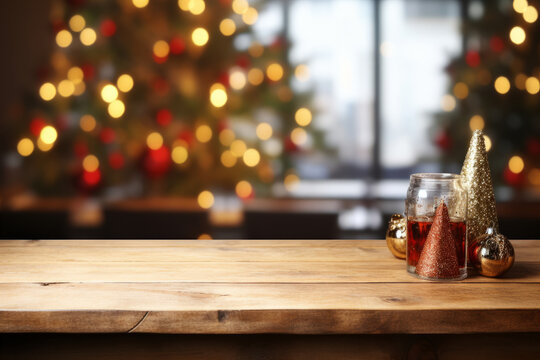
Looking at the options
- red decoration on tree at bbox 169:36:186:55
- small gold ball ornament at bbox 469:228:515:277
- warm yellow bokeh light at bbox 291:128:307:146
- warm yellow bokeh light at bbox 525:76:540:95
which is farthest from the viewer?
warm yellow bokeh light at bbox 525:76:540:95

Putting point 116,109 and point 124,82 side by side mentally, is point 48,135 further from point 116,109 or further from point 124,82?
point 124,82

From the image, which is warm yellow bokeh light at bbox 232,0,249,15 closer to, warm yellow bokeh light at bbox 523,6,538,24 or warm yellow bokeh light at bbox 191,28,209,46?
warm yellow bokeh light at bbox 191,28,209,46

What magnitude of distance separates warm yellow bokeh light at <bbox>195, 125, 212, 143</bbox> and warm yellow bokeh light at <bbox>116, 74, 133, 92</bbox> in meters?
0.46

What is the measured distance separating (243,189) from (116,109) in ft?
2.82

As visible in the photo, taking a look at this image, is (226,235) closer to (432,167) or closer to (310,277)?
(432,167)

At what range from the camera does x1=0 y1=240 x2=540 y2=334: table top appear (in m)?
0.79

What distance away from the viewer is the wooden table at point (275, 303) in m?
0.79

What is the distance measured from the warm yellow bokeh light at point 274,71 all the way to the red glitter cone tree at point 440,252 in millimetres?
2328

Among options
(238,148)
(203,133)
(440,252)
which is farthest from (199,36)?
(440,252)

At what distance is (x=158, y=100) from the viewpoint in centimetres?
315

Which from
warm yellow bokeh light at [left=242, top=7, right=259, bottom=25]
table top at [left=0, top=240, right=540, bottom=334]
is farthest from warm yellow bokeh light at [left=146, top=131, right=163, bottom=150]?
table top at [left=0, top=240, right=540, bottom=334]

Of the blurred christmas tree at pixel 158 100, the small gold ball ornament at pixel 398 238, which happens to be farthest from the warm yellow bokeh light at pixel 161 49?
the small gold ball ornament at pixel 398 238

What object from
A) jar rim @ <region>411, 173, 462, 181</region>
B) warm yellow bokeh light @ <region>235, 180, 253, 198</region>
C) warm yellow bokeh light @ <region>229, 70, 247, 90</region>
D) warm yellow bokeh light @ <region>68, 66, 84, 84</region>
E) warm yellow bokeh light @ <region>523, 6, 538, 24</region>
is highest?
warm yellow bokeh light @ <region>523, 6, 538, 24</region>

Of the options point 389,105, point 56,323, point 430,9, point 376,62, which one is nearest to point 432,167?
point 389,105
